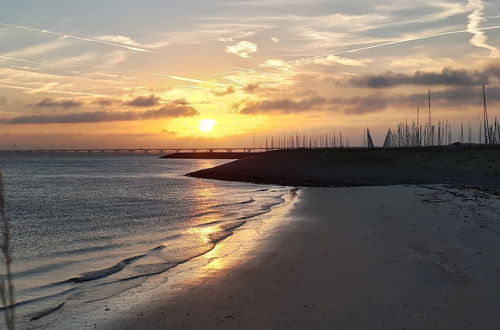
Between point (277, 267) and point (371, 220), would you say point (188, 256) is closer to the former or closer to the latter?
point (277, 267)

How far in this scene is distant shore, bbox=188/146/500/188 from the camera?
151 feet

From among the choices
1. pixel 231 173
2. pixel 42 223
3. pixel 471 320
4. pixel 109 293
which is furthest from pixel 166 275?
pixel 231 173

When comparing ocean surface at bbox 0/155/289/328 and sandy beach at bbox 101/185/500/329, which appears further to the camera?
ocean surface at bbox 0/155/289/328

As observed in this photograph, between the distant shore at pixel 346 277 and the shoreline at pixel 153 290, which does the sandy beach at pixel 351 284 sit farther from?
the shoreline at pixel 153 290

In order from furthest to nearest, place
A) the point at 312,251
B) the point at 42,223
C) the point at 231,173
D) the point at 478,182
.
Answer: the point at 231,173 → the point at 478,182 → the point at 42,223 → the point at 312,251

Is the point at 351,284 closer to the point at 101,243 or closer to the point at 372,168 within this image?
the point at 101,243

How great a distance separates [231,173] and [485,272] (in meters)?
71.3

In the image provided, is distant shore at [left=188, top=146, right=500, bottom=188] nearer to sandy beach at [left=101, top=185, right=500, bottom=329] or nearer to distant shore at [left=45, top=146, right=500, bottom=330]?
distant shore at [left=45, top=146, right=500, bottom=330]

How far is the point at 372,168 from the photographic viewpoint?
60312mm

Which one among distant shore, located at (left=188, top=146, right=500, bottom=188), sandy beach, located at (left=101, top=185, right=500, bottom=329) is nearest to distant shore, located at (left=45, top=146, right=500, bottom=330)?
sandy beach, located at (left=101, top=185, right=500, bottom=329)

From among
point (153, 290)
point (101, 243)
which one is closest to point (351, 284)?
point (153, 290)

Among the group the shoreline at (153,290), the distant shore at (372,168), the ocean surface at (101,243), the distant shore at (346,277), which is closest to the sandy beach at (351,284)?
the distant shore at (346,277)

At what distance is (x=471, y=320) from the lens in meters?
7.50

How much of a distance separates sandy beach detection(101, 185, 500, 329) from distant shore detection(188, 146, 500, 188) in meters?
24.4
